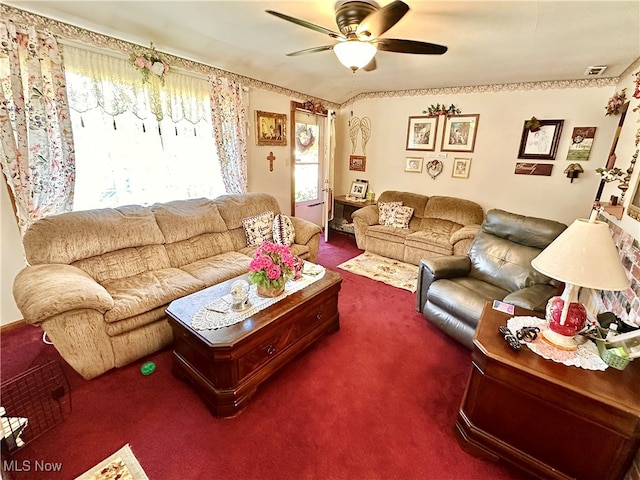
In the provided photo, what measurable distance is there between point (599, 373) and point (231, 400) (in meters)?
1.80

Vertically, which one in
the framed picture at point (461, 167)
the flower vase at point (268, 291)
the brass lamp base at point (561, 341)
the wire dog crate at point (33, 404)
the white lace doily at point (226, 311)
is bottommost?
the wire dog crate at point (33, 404)

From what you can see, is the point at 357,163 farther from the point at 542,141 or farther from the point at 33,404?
the point at 33,404

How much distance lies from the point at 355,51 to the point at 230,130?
6.78 ft

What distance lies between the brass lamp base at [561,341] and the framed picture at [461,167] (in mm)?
3310

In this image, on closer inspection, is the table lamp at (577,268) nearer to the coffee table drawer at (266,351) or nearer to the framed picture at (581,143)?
the coffee table drawer at (266,351)

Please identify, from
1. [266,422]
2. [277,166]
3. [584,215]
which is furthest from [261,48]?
[584,215]

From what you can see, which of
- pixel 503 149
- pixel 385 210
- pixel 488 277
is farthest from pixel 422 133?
pixel 488 277

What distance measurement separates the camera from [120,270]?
7.91 feet

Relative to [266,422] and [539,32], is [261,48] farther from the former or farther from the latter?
[266,422]

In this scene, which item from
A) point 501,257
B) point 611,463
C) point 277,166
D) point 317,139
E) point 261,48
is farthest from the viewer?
point 317,139

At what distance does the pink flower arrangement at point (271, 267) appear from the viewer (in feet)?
6.32

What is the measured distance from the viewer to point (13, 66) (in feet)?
6.70

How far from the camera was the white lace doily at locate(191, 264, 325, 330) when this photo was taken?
68.1 inches

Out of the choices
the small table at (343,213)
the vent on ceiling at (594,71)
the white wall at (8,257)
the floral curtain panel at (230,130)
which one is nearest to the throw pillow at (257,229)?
the floral curtain panel at (230,130)
